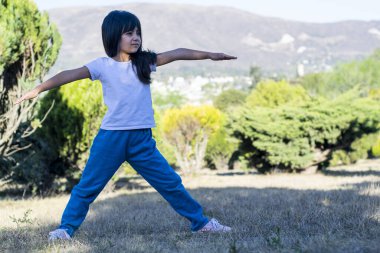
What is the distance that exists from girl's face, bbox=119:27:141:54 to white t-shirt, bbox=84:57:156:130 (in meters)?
0.12

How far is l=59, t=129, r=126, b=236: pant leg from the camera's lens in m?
4.35

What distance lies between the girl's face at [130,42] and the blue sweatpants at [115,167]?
622 mm

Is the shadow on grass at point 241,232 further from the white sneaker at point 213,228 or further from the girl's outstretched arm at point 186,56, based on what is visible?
the girl's outstretched arm at point 186,56

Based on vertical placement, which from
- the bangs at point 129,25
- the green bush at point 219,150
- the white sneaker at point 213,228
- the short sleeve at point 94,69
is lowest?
the green bush at point 219,150

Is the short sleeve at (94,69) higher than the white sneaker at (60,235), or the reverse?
the short sleeve at (94,69)

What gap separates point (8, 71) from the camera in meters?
9.80

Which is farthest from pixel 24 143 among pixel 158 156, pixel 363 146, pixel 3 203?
pixel 363 146

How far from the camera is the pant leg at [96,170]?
4.35m

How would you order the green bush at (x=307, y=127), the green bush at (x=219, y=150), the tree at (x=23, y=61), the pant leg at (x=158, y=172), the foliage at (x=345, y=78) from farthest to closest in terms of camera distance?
the foliage at (x=345, y=78) < the green bush at (x=219, y=150) < the green bush at (x=307, y=127) < the tree at (x=23, y=61) < the pant leg at (x=158, y=172)

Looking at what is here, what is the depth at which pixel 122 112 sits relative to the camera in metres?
4.30

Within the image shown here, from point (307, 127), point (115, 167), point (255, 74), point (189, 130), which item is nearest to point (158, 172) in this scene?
point (115, 167)

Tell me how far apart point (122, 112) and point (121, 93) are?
143 mm

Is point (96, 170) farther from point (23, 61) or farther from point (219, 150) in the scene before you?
point (219, 150)

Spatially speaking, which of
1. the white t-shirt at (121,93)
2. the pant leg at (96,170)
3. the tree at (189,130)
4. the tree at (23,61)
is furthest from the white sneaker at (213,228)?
the tree at (189,130)
